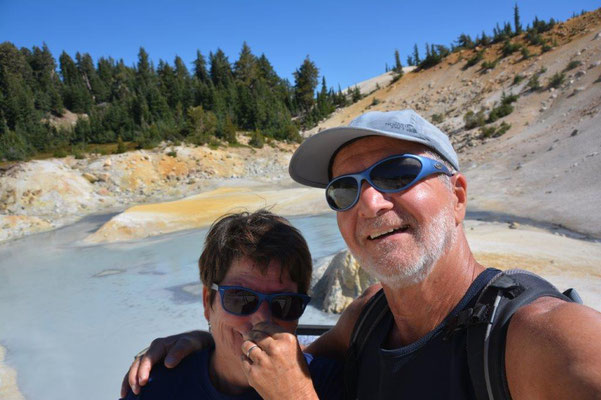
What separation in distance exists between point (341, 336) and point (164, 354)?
34.3 inches

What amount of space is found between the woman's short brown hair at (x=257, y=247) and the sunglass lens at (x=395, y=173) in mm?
546

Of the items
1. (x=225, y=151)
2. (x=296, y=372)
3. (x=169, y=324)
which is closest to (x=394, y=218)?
(x=296, y=372)

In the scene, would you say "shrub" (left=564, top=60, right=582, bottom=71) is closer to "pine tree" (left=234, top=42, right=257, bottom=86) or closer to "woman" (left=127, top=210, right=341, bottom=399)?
"woman" (left=127, top=210, right=341, bottom=399)

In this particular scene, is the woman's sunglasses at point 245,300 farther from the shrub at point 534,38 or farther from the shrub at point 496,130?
the shrub at point 534,38

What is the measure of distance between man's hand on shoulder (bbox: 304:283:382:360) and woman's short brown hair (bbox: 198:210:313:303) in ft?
0.92

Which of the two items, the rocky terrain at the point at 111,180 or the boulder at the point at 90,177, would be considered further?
the boulder at the point at 90,177

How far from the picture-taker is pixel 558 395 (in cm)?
96

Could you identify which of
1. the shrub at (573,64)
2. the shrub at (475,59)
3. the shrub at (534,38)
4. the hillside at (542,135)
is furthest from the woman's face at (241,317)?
the shrub at (475,59)

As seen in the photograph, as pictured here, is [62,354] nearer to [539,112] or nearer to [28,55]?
[539,112]

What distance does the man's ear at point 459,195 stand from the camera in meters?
1.62

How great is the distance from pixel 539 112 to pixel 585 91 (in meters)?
2.21

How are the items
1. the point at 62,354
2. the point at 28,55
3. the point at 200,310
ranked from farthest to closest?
the point at 28,55 → the point at 200,310 → the point at 62,354

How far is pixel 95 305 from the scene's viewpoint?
691 centimetres

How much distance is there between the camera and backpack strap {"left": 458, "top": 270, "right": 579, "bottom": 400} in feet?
3.51
